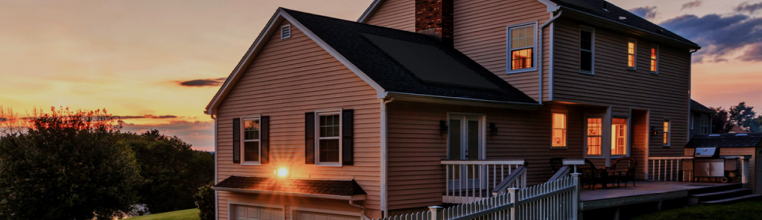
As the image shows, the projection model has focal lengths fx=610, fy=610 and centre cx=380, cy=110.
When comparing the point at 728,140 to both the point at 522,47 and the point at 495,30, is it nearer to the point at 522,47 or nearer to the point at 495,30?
the point at 522,47

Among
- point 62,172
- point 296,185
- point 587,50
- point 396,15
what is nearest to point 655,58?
→ point 587,50

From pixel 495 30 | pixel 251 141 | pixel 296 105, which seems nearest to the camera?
pixel 296 105

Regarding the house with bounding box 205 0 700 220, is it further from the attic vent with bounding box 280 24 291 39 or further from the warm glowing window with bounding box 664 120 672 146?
the warm glowing window with bounding box 664 120 672 146

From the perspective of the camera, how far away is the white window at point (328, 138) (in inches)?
555

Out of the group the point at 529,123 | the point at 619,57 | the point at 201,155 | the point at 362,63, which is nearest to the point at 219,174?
the point at 362,63

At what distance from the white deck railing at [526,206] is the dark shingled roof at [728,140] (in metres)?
8.96

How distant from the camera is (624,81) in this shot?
1870 cm

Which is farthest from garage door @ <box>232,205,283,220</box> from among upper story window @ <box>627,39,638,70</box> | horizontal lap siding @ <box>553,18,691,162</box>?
upper story window @ <box>627,39,638,70</box>

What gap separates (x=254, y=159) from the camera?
54.4ft

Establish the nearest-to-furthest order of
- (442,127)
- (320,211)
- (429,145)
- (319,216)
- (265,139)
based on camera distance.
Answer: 1. (429,145)
2. (442,127)
3. (320,211)
4. (319,216)
5. (265,139)

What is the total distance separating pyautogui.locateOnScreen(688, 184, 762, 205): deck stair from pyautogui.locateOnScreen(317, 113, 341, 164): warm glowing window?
8.80 m

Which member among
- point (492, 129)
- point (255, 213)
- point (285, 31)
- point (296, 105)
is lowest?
point (255, 213)

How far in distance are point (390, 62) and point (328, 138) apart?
2382mm

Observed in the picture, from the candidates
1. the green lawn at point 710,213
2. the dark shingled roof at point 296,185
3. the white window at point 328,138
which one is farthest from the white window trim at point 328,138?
the green lawn at point 710,213
